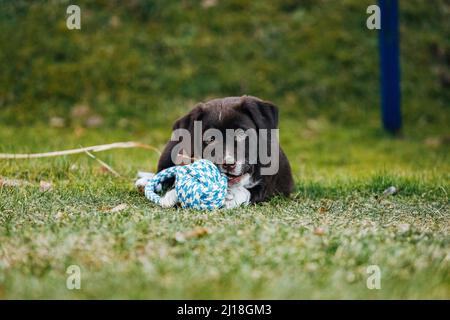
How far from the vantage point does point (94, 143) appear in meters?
10.2

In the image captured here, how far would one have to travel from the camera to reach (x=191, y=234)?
13.0 ft

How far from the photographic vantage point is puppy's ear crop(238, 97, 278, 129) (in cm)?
550

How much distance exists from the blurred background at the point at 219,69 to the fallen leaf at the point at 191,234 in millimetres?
6369

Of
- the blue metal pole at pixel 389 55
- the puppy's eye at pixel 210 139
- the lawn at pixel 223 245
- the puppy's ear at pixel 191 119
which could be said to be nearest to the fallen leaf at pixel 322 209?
the lawn at pixel 223 245

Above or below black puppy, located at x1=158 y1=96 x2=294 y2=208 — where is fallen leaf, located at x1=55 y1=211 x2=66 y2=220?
below

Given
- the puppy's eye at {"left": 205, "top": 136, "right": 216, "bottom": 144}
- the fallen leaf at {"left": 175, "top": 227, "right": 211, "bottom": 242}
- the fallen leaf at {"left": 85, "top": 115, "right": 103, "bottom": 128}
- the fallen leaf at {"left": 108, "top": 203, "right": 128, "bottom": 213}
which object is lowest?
the fallen leaf at {"left": 175, "top": 227, "right": 211, "bottom": 242}

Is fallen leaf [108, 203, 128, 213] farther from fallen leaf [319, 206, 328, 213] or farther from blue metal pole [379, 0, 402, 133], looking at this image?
blue metal pole [379, 0, 402, 133]

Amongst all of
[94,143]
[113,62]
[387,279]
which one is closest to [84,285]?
[387,279]

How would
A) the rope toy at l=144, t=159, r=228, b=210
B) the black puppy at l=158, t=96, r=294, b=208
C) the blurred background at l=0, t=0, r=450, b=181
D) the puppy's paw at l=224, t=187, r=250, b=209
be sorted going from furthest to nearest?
the blurred background at l=0, t=0, r=450, b=181 < the black puppy at l=158, t=96, r=294, b=208 < the puppy's paw at l=224, t=187, r=250, b=209 < the rope toy at l=144, t=159, r=228, b=210

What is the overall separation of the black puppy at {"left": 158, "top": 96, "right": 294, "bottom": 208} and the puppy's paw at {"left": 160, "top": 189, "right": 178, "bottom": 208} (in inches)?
17.0

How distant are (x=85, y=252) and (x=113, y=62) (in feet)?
31.0

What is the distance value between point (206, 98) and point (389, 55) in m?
3.41

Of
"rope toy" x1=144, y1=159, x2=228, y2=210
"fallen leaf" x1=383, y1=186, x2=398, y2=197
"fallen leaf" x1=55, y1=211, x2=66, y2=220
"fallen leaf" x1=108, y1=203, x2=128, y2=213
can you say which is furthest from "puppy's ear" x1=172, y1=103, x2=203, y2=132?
"fallen leaf" x1=383, y1=186, x2=398, y2=197

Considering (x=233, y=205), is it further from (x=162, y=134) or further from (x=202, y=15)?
(x=202, y=15)
